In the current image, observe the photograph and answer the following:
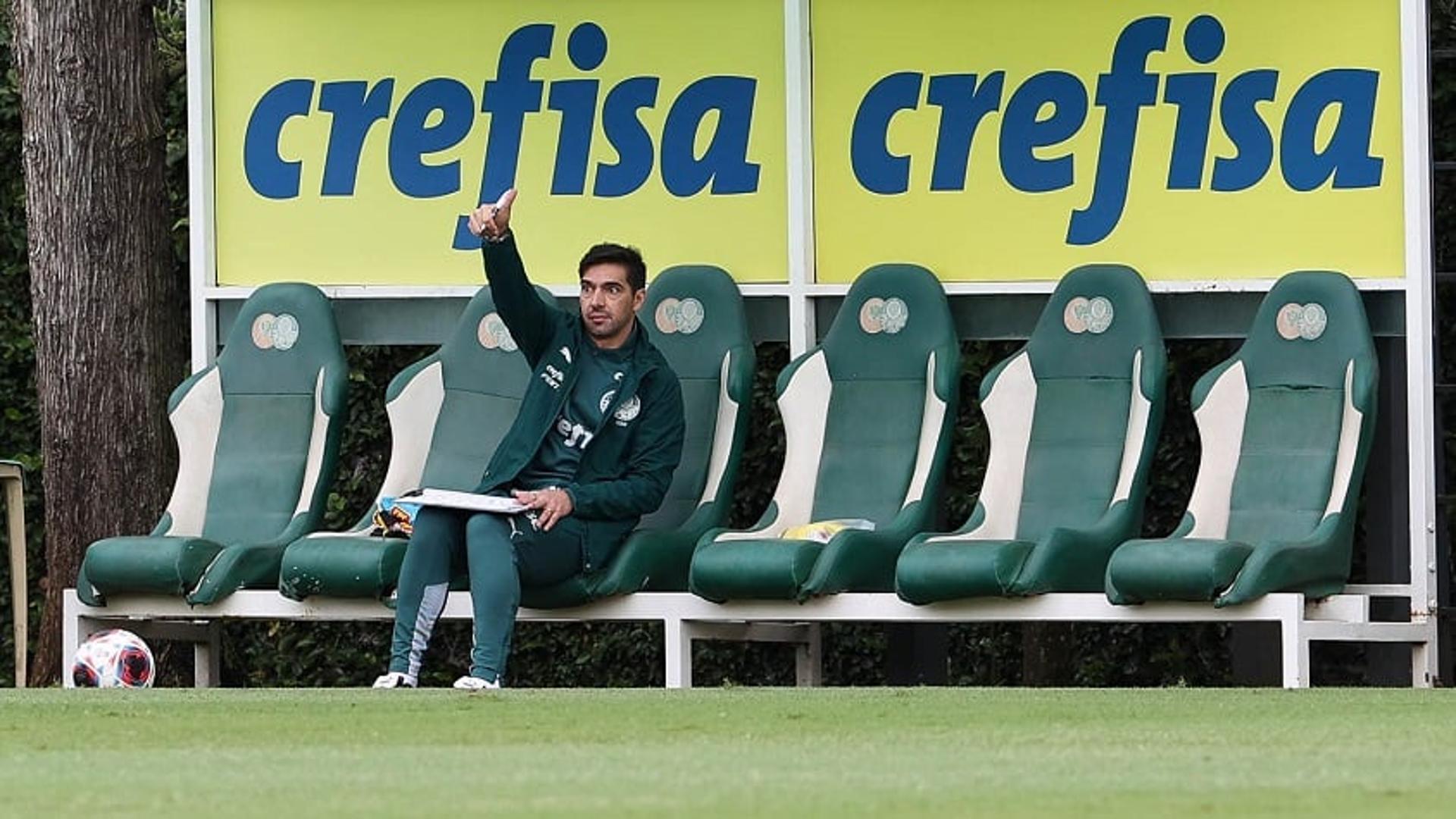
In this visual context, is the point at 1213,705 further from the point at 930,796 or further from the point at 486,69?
the point at 486,69

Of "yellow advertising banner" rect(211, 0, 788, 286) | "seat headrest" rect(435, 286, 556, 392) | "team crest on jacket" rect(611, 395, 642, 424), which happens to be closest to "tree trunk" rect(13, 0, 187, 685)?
"yellow advertising banner" rect(211, 0, 788, 286)

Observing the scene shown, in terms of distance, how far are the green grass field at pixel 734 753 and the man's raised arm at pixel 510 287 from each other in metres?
1.37

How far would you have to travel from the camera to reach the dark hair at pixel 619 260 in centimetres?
860

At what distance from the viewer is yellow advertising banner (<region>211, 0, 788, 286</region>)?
9.69m

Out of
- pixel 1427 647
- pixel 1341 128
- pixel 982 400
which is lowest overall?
pixel 1427 647

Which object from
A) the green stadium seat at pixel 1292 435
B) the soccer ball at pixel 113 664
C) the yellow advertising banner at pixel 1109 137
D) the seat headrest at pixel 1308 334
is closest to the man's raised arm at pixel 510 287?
the yellow advertising banner at pixel 1109 137

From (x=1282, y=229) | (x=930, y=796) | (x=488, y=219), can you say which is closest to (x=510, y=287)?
(x=488, y=219)

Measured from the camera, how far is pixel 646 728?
629cm

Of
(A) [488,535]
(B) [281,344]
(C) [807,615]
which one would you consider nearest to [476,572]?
(A) [488,535]

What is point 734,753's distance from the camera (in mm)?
5672

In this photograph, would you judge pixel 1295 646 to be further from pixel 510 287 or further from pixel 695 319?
pixel 510 287

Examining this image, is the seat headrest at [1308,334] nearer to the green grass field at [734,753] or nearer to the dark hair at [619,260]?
the green grass field at [734,753]

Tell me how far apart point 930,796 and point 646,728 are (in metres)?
1.52

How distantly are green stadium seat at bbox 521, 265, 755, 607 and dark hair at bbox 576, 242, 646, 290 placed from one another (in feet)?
1.51
